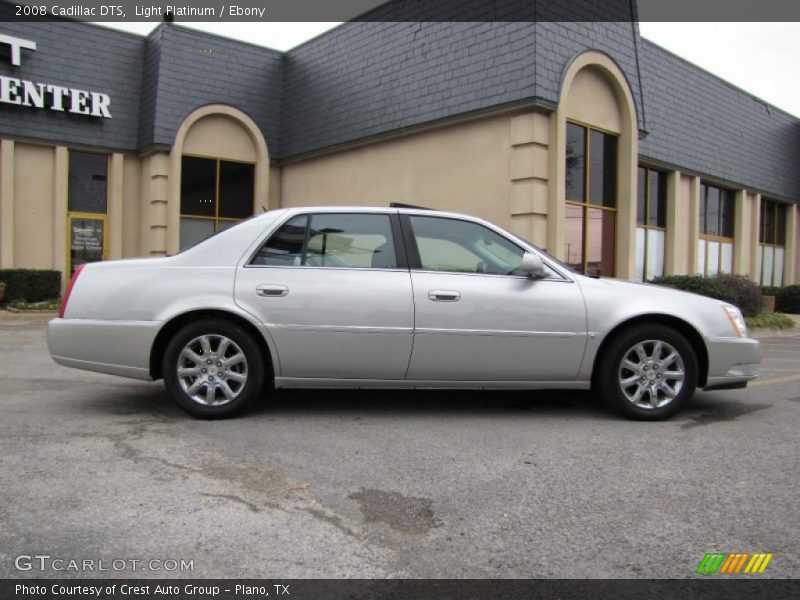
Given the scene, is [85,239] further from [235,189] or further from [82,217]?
[235,189]

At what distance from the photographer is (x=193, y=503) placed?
3.26m

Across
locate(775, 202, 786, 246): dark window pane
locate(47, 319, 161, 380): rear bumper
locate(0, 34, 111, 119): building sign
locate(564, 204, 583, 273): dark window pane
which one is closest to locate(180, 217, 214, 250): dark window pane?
locate(0, 34, 111, 119): building sign

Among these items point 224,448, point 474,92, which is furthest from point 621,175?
point 224,448

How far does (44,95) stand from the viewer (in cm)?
1501

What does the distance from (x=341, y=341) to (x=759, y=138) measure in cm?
2021

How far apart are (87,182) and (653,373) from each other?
15.2 meters

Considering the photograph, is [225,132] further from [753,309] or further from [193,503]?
[193,503]

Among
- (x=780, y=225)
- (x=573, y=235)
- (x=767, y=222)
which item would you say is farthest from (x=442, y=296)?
(x=780, y=225)

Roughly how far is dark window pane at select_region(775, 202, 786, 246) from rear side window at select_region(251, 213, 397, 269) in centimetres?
2195

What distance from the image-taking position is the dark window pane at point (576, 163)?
492 inches

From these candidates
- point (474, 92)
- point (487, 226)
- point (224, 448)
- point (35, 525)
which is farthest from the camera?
point (474, 92)

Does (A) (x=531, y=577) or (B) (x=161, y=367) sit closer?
(A) (x=531, y=577)

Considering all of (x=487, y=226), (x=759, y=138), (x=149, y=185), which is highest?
(x=759, y=138)

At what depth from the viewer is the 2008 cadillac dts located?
4.92 meters
